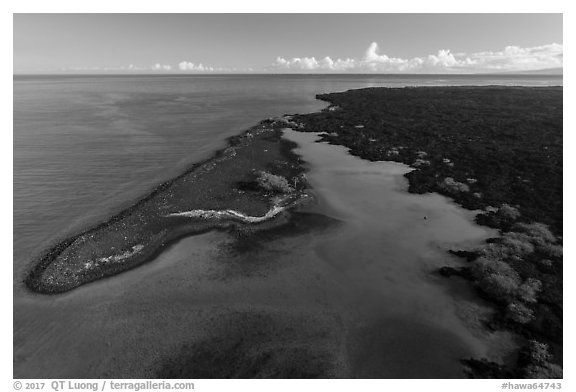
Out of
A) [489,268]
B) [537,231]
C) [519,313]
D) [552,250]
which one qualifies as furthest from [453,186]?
[519,313]

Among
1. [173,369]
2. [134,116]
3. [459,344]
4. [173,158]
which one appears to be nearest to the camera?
[173,369]

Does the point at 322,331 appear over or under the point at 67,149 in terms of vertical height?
under

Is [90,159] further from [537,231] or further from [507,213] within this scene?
[537,231]

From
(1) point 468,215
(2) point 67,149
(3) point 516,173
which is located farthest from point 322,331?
(2) point 67,149

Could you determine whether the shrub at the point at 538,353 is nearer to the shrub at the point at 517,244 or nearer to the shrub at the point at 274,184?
the shrub at the point at 517,244

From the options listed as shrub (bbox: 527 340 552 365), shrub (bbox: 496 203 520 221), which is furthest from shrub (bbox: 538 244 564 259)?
shrub (bbox: 527 340 552 365)

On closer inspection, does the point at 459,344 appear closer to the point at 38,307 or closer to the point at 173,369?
the point at 173,369

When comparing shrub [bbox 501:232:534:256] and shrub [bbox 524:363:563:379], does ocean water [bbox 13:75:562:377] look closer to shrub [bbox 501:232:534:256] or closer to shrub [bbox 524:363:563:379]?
shrub [bbox 524:363:563:379]
